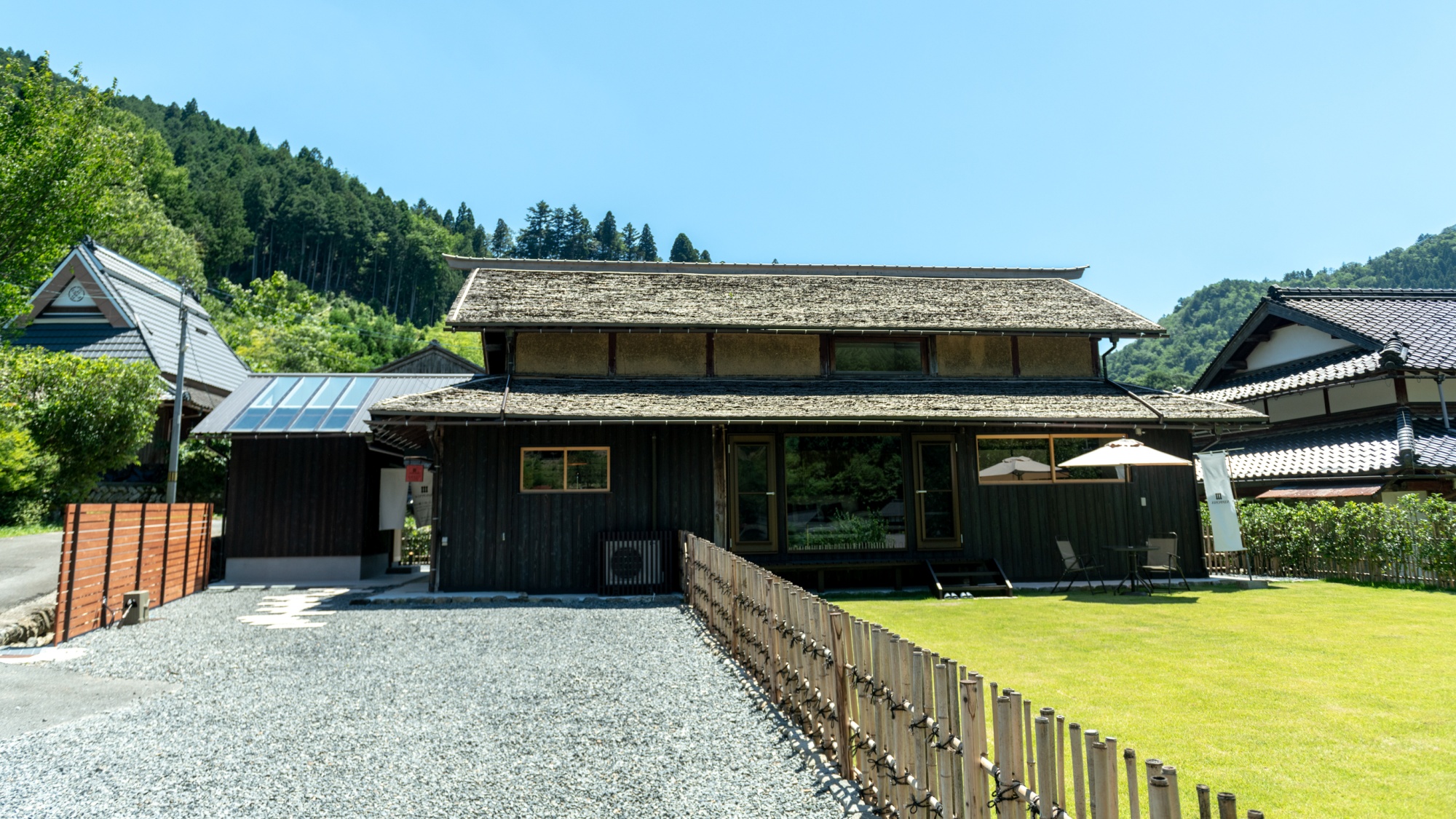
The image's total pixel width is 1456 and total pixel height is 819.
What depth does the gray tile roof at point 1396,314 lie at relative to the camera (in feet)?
60.8

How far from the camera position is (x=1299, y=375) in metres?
21.0

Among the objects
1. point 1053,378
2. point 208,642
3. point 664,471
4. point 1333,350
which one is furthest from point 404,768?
point 1333,350

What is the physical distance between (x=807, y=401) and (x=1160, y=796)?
39.9 feet

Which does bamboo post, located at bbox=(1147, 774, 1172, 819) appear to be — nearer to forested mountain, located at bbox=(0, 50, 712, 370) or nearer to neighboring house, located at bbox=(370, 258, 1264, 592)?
neighboring house, located at bbox=(370, 258, 1264, 592)

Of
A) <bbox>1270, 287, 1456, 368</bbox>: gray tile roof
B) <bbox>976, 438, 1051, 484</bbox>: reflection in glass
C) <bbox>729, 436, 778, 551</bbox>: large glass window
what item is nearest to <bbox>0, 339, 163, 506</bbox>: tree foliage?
<bbox>729, 436, 778, 551</bbox>: large glass window

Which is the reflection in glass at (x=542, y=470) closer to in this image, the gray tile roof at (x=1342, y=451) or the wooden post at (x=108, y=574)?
the wooden post at (x=108, y=574)

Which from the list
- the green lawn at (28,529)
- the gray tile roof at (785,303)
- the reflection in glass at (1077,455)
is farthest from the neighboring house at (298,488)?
the reflection in glass at (1077,455)

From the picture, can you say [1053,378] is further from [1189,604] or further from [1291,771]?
[1291,771]

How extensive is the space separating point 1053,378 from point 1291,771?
12.7m

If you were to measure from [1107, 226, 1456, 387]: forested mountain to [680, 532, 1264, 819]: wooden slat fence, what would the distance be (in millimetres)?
76167

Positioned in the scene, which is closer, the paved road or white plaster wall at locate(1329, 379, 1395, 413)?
the paved road

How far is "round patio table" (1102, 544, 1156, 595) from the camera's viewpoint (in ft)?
43.4

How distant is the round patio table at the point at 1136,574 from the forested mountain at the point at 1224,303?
2582 inches

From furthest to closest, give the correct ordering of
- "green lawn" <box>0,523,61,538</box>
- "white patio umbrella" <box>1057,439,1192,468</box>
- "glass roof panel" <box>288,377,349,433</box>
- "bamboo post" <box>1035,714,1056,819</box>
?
"green lawn" <box>0,523,61,538</box> < "glass roof panel" <box>288,377,349,433</box> < "white patio umbrella" <box>1057,439,1192,468</box> < "bamboo post" <box>1035,714,1056,819</box>
